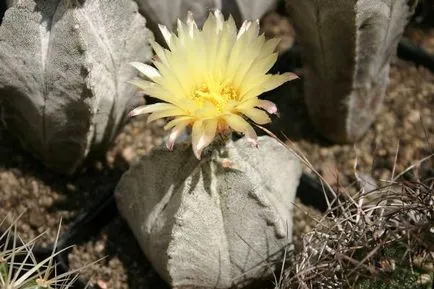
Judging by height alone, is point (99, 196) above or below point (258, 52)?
below

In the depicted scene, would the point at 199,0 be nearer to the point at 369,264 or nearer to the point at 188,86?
the point at 188,86

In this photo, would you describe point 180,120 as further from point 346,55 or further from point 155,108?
point 346,55

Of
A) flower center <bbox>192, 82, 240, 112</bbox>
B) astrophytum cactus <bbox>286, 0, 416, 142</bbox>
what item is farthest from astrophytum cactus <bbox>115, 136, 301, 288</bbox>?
astrophytum cactus <bbox>286, 0, 416, 142</bbox>

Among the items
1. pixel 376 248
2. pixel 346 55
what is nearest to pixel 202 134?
pixel 376 248

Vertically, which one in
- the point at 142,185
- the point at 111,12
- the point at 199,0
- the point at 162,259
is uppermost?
the point at 111,12

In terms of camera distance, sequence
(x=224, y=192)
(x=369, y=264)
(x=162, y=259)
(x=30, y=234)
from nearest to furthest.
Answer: (x=369, y=264) < (x=224, y=192) < (x=162, y=259) < (x=30, y=234)

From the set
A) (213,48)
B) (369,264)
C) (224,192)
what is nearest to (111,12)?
(213,48)
